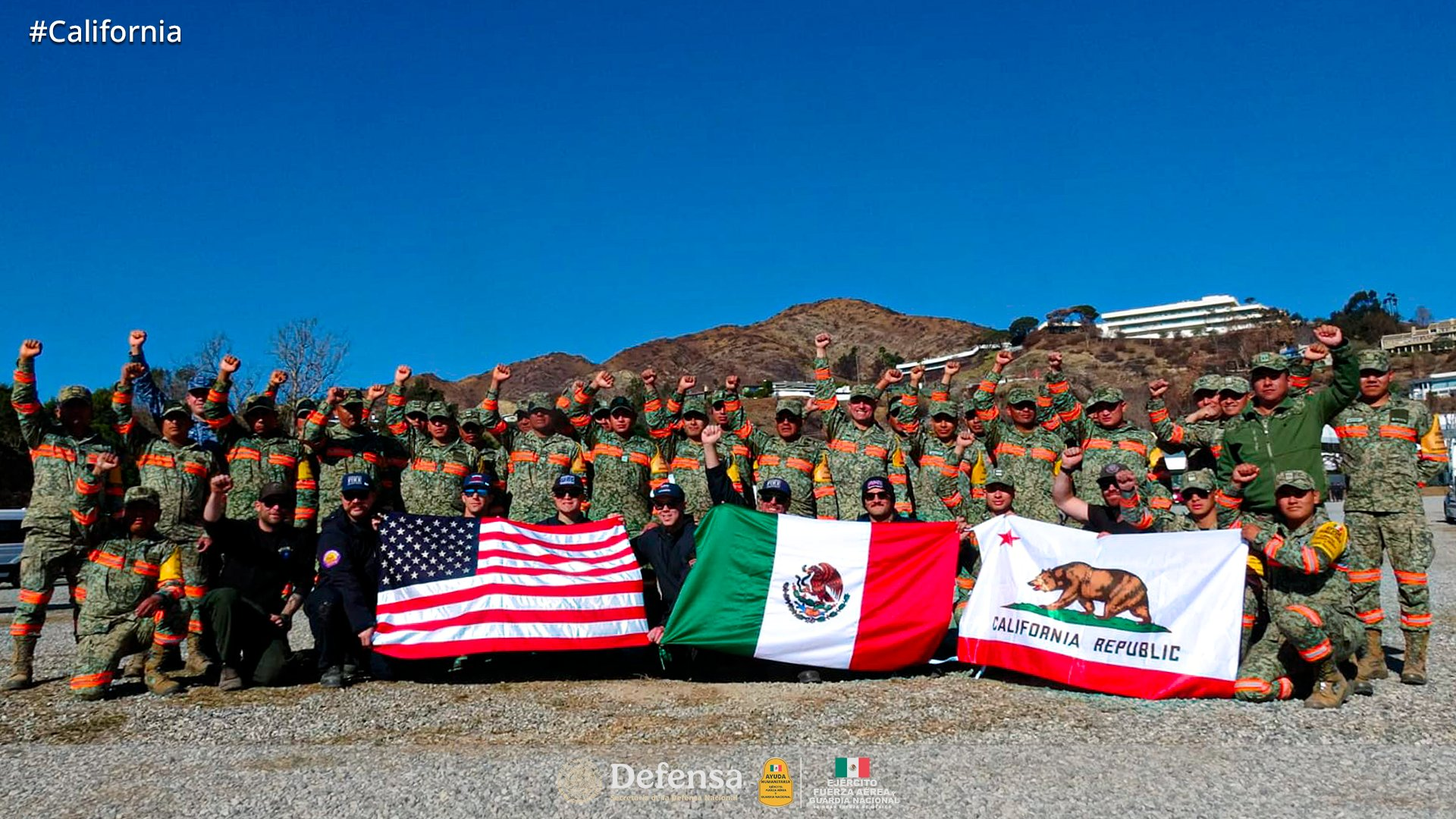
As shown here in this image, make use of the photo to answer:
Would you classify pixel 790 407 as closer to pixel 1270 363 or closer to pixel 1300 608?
pixel 1270 363

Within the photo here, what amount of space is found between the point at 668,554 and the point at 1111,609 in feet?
11.5

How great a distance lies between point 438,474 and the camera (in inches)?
392

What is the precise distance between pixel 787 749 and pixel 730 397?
5.87 metres

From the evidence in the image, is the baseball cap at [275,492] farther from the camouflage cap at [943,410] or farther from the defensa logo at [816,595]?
the camouflage cap at [943,410]

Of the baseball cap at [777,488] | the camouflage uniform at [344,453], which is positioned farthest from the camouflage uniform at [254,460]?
the baseball cap at [777,488]

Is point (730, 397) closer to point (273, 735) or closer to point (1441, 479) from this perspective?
point (273, 735)

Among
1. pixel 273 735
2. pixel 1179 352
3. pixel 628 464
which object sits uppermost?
pixel 1179 352

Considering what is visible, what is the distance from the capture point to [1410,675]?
7.22 m

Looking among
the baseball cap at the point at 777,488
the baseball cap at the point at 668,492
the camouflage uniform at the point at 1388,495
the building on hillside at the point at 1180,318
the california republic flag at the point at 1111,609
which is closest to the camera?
the california republic flag at the point at 1111,609

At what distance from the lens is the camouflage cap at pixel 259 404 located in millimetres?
9781

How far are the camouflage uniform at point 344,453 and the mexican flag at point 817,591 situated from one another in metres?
4.09

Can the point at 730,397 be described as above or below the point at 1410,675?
above

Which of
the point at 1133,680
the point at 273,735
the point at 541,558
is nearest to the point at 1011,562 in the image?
the point at 1133,680

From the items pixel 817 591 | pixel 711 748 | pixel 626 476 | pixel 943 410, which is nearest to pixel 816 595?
pixel 817 591
